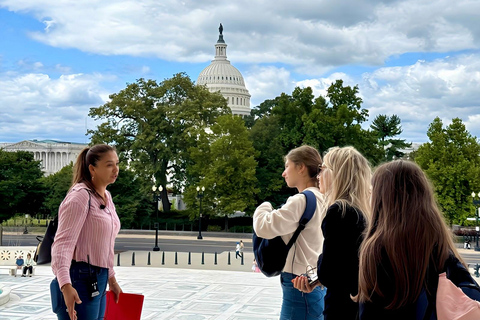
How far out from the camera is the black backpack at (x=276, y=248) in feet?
14.8

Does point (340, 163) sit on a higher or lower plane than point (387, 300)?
higher

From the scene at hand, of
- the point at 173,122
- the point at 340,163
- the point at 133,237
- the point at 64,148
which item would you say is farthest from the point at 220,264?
the point at 64,148

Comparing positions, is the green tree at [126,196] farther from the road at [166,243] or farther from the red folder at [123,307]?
the red folder at [123,307]

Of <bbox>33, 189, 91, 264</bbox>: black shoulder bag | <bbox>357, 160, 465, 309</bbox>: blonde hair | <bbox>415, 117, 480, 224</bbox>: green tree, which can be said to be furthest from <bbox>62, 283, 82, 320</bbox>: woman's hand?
<bbox>415, 117, 480, 224</bbox>: green tree

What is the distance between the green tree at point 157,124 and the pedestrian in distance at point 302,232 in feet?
141

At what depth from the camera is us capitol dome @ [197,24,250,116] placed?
11431 centimetres

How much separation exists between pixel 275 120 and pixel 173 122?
8658 mm

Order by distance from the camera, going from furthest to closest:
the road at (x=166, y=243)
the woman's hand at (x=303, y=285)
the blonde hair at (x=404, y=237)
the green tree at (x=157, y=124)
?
the green tree at (x=157, y=124), the road at (x=166, y=243), the woman's hand at (x=303, y=285), the blonde hair at (x=404, y=237)

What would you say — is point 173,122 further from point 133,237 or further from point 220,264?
point 220,264

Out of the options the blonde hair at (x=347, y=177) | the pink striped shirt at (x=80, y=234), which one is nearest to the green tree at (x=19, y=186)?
the pink striped shirt at (x=80, y=234)

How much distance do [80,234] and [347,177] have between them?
2003 mm

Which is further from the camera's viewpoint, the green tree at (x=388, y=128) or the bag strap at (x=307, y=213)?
the green tree at (x=388, y=128)

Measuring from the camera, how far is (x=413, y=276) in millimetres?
2920

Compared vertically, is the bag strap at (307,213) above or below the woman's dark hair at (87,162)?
below
